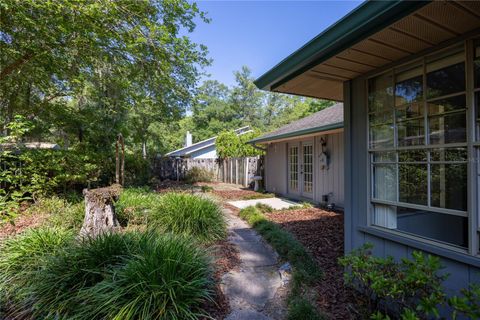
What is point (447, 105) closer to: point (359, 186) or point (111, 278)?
point (359, 186)

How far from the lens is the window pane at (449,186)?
225cm

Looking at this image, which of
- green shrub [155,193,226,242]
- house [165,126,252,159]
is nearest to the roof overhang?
green shrub [155,193,226,242]

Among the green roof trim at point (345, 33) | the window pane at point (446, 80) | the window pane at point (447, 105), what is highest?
the green roof trim at point (345, 33)

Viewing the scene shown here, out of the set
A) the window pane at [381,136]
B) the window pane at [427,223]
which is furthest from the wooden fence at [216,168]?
the window pane at [427,223]

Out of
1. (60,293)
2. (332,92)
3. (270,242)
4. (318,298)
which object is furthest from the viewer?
(270,242)

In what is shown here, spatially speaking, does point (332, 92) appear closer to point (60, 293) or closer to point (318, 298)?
point (318, 298)

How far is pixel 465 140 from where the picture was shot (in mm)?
2184

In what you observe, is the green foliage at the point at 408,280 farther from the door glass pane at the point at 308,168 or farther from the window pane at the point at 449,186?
the door glass pane at the point at 308,168

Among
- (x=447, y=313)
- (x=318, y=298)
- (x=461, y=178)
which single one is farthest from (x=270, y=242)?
(x=461, y=178)

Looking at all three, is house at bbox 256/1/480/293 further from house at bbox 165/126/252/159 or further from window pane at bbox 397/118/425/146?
house at bbox 165/126/252/159

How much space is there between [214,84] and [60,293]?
40.4 m

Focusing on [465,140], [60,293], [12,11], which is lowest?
[60,293]

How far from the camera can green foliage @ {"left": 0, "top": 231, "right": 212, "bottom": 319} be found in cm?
235

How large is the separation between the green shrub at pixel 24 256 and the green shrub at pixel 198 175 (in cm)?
1180
